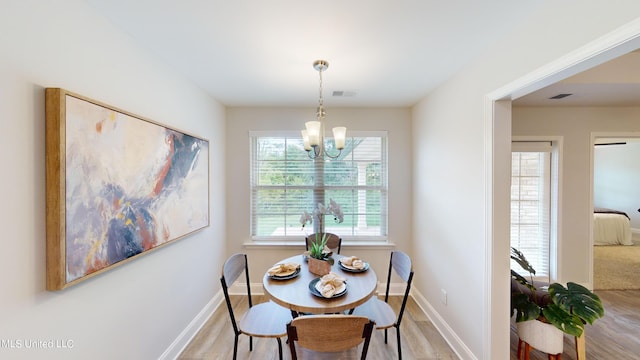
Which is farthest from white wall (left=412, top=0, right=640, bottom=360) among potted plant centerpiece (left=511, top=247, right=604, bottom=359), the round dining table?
the round dining table

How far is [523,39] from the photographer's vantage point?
139 cm

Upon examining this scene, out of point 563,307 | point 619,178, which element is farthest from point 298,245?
point 619,178

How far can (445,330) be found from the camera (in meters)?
2.26

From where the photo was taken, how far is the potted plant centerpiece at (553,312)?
5.37 ft

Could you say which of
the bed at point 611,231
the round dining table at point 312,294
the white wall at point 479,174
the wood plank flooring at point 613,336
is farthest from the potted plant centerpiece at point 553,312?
the bed at point 611,231

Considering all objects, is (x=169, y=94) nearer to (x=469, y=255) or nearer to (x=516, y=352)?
(x=469, y=255)

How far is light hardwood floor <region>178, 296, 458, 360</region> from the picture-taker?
2035 millimetres

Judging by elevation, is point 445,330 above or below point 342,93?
below

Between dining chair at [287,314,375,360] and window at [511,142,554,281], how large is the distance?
3.03 meters

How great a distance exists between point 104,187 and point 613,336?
14.3ft

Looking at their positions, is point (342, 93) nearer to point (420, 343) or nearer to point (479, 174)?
point (479, 174)

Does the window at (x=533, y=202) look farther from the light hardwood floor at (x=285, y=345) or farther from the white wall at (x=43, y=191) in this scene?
the white wall at (x=43, y=191)

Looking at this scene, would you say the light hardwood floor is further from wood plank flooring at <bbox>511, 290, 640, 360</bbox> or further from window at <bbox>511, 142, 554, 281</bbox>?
window at <bbox>511, 142, 554, 281</bbox>

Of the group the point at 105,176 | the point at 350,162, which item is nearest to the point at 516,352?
the point at 350,162
